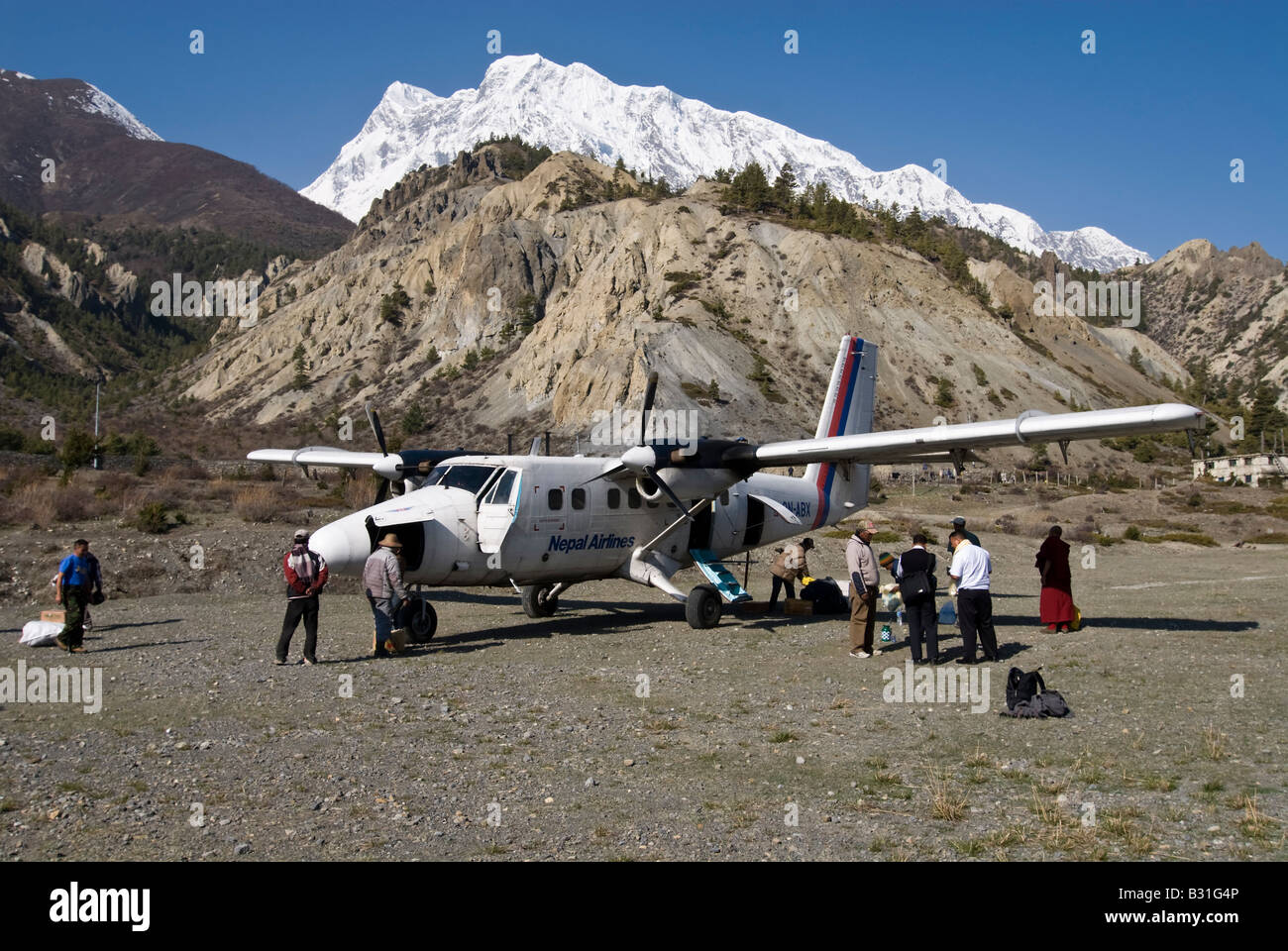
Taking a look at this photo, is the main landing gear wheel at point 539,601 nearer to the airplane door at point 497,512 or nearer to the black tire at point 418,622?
the airplane door at point 497,512

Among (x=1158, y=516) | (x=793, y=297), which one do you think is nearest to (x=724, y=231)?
(x=793, y=297)

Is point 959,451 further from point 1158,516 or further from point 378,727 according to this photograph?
point 1158,516

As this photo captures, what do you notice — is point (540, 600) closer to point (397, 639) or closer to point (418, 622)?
point (418, 622)

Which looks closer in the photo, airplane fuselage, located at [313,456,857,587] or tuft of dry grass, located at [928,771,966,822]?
tuft of dry grass, located at [928,771,966,822]

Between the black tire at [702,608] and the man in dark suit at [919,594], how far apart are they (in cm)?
483

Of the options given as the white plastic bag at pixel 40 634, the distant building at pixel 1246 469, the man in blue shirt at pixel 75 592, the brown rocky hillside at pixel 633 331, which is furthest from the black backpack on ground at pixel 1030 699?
the distant building at pixel 1246 469

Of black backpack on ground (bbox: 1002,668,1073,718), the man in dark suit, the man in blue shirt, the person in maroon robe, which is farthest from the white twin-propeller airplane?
black backpack on ground (bbox: 1002,668,1073,718)

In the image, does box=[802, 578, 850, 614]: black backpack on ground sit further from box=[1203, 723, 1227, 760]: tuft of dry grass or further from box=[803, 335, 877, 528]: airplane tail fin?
box=[1203, 723, 1227, 760]: tuft of dry grass

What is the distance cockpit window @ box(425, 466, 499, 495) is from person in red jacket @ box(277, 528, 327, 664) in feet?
11.4

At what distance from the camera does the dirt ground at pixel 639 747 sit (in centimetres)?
680

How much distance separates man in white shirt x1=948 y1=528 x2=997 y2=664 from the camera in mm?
13196

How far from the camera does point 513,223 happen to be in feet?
359

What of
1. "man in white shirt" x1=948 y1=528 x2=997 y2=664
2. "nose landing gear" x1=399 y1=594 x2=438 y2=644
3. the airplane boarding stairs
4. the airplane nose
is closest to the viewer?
"man in white shirt" x1=948 y1=528 x2=997 y2=664
